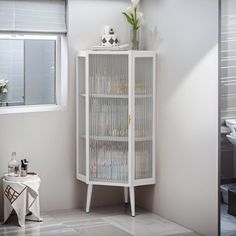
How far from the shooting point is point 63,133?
581 centimetres

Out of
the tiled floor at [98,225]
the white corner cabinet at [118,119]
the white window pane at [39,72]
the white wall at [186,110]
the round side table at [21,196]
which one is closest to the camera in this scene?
the white wall at [186,110]

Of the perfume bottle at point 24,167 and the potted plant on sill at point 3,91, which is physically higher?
the potted plant on sill at point 3,91

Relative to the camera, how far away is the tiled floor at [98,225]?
5.06 meters

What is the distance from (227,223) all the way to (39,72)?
2.31 metres

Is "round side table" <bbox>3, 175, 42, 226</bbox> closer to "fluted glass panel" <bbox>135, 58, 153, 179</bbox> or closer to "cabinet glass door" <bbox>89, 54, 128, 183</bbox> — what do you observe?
"cabinet glass door" <bbox>89, 54, 128, 183</bbox>

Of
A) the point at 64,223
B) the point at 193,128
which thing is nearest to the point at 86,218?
the point at 64,223

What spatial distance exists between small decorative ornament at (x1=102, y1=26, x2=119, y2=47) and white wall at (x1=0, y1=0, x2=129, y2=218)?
0.43ft

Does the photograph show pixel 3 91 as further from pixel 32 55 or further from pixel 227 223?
pixel 227 223

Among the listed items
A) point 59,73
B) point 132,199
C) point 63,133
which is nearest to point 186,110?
point 132,199

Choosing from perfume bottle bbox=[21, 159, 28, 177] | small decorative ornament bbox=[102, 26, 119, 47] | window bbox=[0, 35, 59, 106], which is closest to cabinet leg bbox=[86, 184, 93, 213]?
perfume bottle bbox=[21, 159, 28, 177]

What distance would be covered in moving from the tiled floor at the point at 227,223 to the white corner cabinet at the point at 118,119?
3.55ft

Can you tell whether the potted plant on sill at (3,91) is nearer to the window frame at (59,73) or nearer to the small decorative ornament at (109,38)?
the window frame at (59,73)

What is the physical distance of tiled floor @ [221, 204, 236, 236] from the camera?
4.61 metres

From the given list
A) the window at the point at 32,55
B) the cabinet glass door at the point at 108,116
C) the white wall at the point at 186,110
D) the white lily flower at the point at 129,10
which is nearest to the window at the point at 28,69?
the window at the point at 32,55
